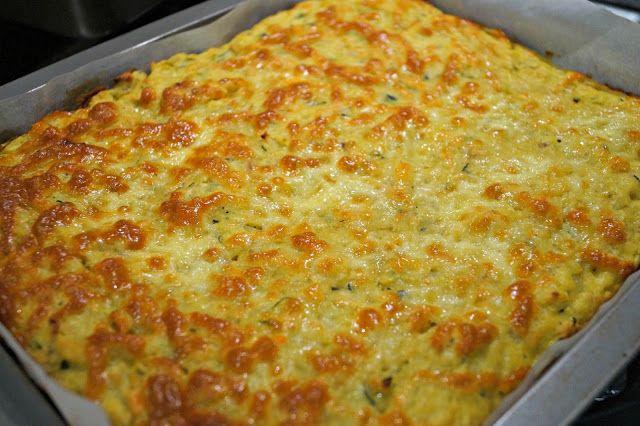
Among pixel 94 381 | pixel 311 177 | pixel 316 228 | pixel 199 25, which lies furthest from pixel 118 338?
pixel 199 25

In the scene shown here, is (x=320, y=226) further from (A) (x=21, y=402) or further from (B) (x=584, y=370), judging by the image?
(A) (x=21, y=402)

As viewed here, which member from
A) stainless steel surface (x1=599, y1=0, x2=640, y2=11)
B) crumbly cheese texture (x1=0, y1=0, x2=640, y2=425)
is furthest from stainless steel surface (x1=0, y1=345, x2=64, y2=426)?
stainless steel surface (x1=599, y1=0, x2=640, y2=11)

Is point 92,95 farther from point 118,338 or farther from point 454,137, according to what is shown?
point 454,137

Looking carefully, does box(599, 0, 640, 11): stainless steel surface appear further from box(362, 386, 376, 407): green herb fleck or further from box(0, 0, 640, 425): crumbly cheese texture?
box(362, 386, 376, 407): green herb fleck

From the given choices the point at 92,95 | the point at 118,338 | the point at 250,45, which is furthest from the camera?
the point at 250,45

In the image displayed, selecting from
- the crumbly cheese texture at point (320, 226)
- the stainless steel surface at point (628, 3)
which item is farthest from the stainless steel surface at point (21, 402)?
the stainless steel surface at point (628, 3)

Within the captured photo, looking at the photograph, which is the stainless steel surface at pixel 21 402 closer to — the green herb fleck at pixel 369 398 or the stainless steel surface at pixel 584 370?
the green herb fleck at pixel 369 398

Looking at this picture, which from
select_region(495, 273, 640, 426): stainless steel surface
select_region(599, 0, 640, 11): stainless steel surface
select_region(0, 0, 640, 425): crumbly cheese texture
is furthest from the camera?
select_region(599, 0, 640, 11): stainless steel surface

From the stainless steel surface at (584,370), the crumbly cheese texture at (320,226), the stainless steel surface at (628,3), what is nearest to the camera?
the stainless steel surface at (584,370)

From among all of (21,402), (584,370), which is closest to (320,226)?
(584,370)
